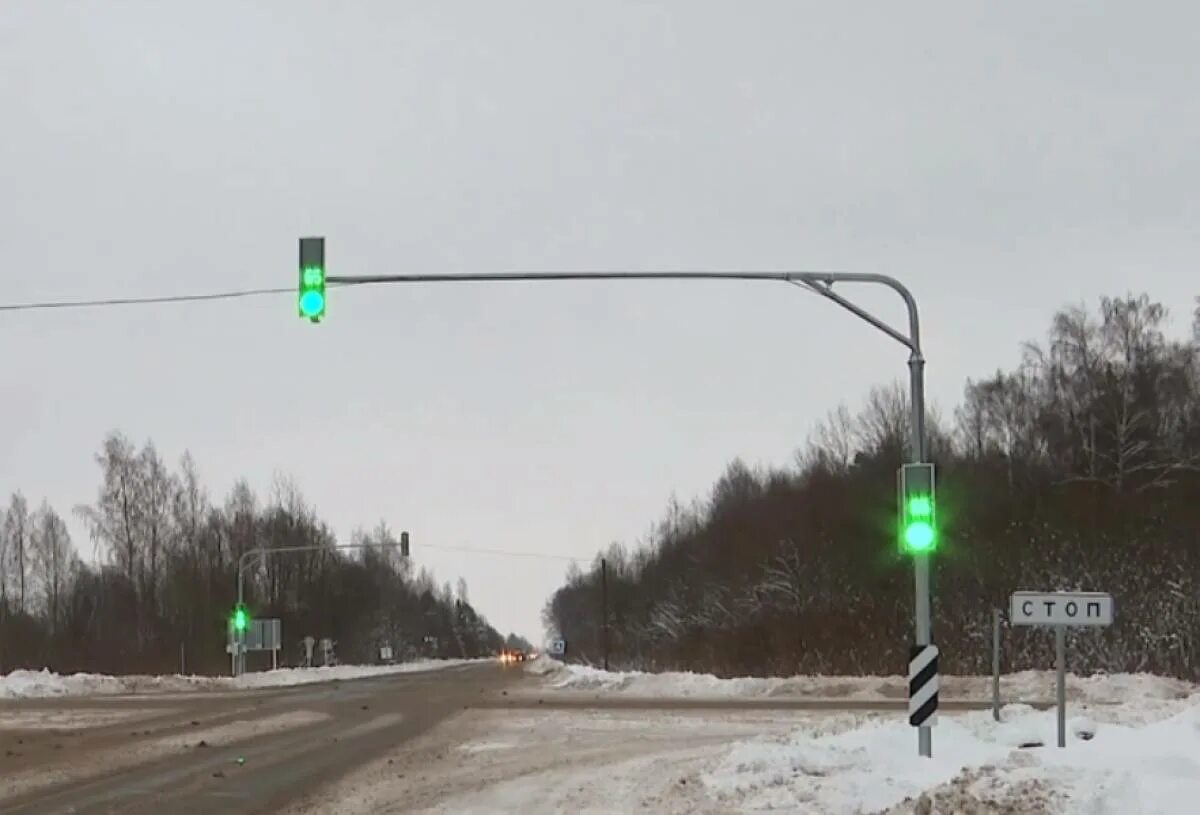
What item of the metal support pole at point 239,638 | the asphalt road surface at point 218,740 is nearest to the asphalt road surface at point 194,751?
→ the asphalt road surface at point 218,740

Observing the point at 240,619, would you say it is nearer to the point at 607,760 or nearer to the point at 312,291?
the point at 607,760

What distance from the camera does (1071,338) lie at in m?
87.4

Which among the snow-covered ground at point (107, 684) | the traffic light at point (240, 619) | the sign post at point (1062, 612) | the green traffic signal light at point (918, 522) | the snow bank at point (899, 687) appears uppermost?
the green traffic signal light at point (918, 522)

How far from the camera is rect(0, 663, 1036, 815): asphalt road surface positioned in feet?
56.6

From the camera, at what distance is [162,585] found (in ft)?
333

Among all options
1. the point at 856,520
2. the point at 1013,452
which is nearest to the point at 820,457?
the point at 1013,452

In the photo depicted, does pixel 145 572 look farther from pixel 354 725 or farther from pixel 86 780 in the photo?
pixel 86 780

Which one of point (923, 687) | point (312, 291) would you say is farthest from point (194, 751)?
point (923, 687)

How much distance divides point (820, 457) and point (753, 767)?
86.3 metres

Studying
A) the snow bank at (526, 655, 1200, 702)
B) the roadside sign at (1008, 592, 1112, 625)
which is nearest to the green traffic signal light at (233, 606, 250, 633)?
the snow bank at (526, 655, 1200, 702)

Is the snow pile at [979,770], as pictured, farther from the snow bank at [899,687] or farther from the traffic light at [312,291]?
the snow bank at [899,687]

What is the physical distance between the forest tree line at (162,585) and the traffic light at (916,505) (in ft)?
238

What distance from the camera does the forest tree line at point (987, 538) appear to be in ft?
156

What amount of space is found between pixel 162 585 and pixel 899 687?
71.6 m
